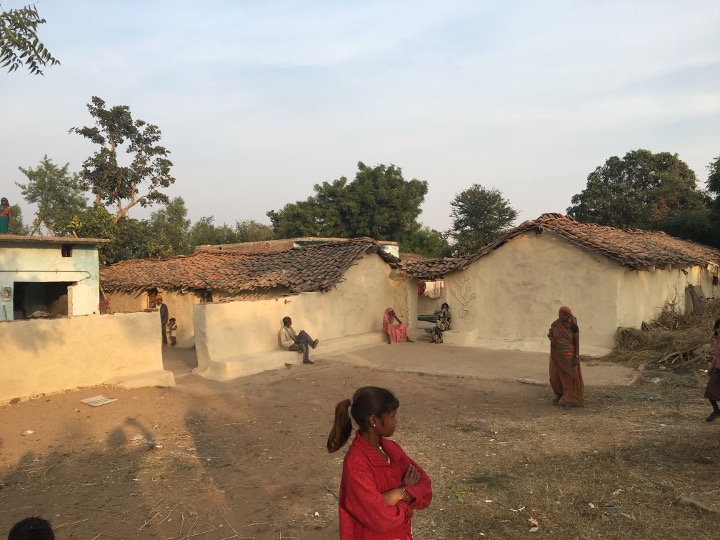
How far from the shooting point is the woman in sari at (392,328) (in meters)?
16.1

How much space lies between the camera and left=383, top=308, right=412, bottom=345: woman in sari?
1611cm

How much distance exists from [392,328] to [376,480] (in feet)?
44.9

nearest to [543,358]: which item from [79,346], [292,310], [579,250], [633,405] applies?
[579,250]

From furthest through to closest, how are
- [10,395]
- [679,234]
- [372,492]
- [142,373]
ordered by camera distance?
[679,234] → [142,373] → [10,395] → [372,492]

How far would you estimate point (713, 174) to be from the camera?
2342 cm

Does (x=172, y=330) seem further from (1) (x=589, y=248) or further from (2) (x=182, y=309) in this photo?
(1) (x=589, y=248)

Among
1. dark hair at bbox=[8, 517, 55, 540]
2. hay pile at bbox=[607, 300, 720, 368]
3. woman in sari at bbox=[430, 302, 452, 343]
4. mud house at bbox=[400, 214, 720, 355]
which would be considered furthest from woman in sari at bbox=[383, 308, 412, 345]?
dark hair at bbox=[8, 517, 55, 540]

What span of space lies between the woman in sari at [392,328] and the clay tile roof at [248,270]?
176 cm

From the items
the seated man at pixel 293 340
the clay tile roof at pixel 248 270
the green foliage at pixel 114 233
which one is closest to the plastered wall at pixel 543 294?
the clay tile roof at pixel 248 270

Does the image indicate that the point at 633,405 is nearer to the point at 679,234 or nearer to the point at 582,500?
the point at 582,500

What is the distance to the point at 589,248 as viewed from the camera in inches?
520

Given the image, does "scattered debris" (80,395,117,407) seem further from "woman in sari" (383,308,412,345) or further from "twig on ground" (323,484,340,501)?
"woman in sari" (383,308,412,345)

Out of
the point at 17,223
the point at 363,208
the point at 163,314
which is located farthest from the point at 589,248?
the point at 17,223

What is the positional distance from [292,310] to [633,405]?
7877mm
